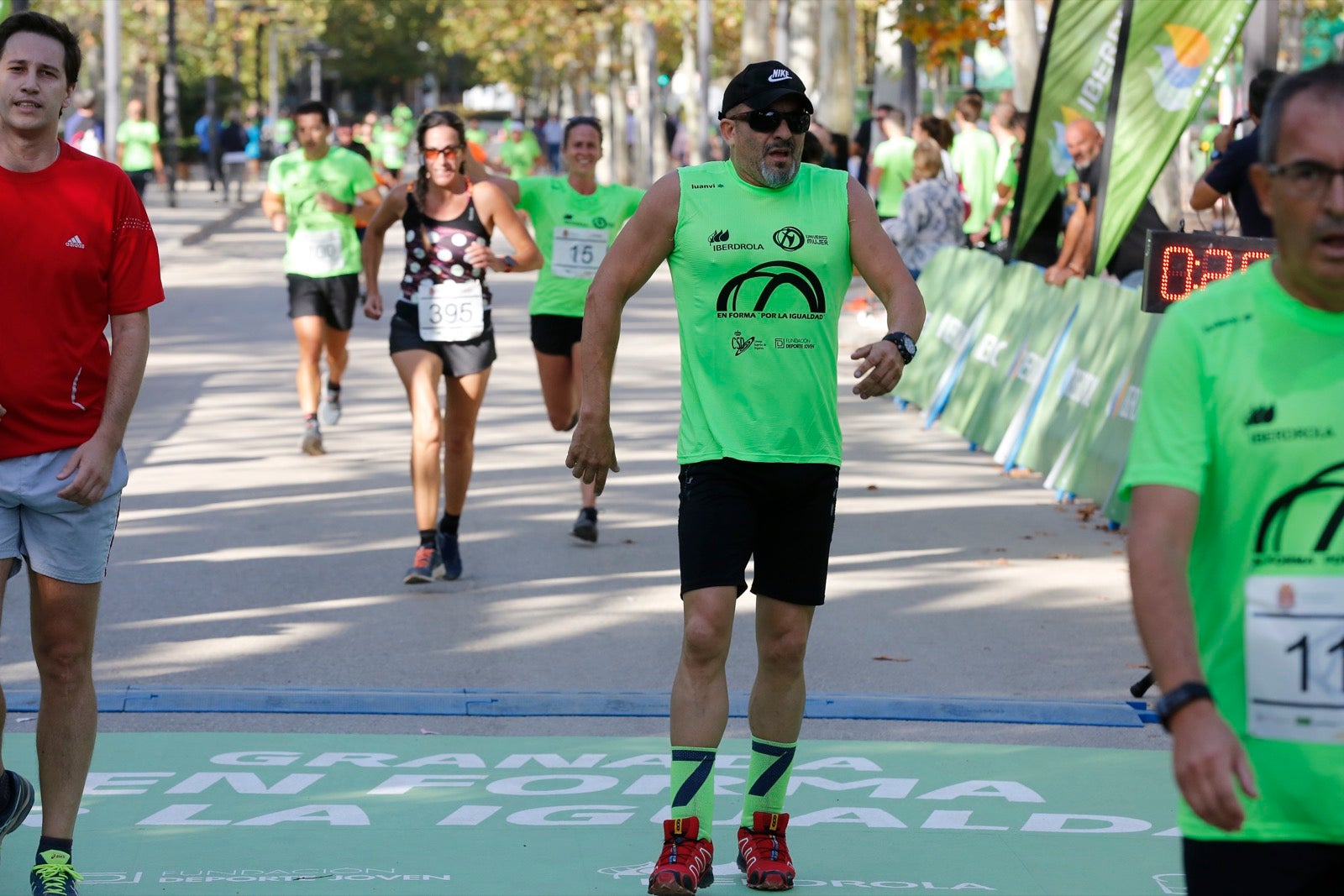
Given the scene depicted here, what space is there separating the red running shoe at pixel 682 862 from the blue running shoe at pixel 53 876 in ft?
4.51

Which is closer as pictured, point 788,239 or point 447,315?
point 788,239

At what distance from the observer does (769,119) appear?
5.10m

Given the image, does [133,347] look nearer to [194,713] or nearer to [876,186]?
[194,713]

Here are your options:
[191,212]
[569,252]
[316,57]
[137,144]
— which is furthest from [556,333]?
[316,57]

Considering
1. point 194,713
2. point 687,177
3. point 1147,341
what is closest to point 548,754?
point 194,713

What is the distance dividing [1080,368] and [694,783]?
7.32 metres

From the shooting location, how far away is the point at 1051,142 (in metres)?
14.0

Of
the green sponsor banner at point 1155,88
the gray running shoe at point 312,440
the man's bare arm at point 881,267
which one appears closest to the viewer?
the man's bare arm at point 881,267

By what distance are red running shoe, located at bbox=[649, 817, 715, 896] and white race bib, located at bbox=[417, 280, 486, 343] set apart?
15.1 feet

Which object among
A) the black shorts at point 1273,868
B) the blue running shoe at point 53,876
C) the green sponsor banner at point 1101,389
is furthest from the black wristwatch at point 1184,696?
the green sponsor banner at point 1101,389

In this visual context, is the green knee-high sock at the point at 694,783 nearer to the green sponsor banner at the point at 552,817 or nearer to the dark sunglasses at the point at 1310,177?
the green sponsor banner at the point at 552,817

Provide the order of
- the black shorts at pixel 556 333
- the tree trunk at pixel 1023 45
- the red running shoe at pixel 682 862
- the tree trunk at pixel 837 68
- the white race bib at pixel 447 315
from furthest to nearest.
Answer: the tree trunk at pixel 837 68, the tree trunk at pixel 1023 45, the black shorts at pixel 556 333, the white race bib at pixel 447 315, the red running shoe at pixel 682 862

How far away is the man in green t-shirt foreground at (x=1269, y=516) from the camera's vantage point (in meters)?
2.90

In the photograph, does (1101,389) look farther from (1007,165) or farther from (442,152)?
(1007,165)
